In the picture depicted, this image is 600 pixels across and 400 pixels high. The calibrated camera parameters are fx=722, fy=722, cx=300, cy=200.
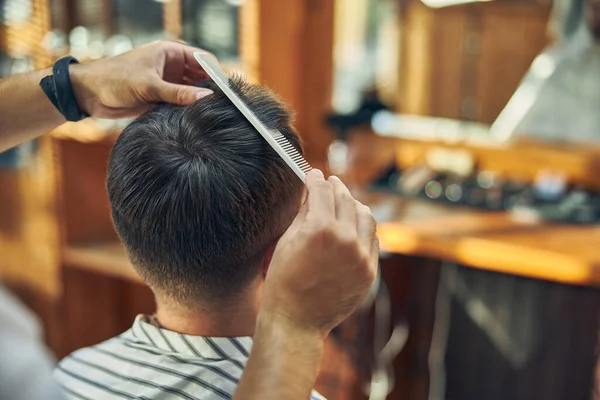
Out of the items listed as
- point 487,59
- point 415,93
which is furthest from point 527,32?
point 415,93

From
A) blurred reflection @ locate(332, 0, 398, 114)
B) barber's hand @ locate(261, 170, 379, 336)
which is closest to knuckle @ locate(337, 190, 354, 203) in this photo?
barber's hand @ locate(261, 170, 379, 336)

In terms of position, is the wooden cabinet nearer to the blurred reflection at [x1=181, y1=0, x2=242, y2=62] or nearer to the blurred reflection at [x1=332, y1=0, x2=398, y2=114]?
the blurred reflection at [x1=332, y1=0, x2=398, y2=114]

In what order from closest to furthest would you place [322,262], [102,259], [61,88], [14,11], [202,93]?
[322,262]
[202,93]
[61,88]
[102,259]
[14,11]

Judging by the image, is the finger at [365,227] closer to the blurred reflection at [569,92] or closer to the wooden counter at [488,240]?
the wooden counter at [488,240]

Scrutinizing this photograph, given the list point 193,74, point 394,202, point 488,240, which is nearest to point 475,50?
point 394,202

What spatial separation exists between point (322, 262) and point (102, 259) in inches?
72.5

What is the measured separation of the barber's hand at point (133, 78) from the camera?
1008 millimetres

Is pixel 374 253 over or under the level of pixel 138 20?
under

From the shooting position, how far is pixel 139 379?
0.97m

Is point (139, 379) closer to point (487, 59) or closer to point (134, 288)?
point (134, 288)

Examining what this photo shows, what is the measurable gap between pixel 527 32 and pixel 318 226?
3334 millimetres

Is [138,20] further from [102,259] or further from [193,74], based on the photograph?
[193,74]

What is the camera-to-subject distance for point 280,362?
69 centimetres

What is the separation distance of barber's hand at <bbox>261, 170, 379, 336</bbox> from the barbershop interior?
1.24 meters
